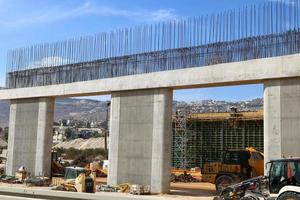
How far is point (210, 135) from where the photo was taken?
39625 mm

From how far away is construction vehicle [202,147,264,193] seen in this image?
22547 millimetres

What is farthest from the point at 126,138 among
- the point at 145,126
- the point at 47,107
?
the point at 47,107

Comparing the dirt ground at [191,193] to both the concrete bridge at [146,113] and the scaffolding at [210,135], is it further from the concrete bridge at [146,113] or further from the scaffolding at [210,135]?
the scaffolding at [210,135]

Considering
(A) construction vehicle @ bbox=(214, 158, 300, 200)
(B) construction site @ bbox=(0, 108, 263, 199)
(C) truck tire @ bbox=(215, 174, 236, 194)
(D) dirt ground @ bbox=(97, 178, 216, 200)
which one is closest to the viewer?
(A) construction vehicle @ bbox=(214, 158, 300, 200)

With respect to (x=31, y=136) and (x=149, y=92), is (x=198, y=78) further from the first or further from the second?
(x=31, y=136)

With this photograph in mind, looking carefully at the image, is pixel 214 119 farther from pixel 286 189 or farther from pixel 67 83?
pixel 286 189

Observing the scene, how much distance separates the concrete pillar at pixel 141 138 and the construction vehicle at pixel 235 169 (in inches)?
134

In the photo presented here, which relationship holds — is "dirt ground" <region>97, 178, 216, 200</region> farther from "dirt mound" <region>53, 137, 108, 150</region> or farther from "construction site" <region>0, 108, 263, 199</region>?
"dirt mound" <region>53, 137, 108, 150</region>

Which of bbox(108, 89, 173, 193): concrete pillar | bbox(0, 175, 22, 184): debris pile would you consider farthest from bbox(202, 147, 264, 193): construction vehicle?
bbox(0, 175, 22, 184): debris pile

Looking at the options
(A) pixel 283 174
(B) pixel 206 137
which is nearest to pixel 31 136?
(B) pixel 206 137

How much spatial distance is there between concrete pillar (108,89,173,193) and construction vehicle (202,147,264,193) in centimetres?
340

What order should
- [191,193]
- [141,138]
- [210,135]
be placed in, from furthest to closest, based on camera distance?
[210,135]
[191,193]
[141,138]

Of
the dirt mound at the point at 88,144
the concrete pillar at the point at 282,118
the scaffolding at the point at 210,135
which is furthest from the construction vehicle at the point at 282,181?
the dirt mound at the point at 88,144

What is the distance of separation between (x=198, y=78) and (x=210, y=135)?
20443 mm
